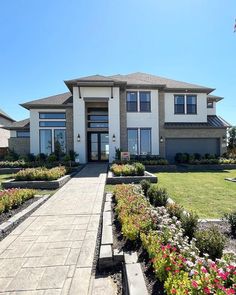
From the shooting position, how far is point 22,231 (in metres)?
5.13

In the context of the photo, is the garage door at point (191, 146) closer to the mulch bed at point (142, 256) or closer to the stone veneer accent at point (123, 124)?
the stone veneer accent at point (123, 124)

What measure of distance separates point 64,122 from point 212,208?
54.4 feet

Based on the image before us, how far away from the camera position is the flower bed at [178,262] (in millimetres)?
2164

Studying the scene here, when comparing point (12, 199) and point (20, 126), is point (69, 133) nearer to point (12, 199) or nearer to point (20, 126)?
point (20, 126)

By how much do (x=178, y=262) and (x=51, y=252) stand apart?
8.59ft

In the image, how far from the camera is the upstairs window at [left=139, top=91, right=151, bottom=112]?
64.7 ft

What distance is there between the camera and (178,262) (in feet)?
8.55

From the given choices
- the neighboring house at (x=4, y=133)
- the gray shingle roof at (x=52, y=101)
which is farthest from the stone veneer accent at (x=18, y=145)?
the neighboring house at (x=4, y=133)

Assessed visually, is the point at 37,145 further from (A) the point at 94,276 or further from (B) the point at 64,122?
(A) the point at 94,276

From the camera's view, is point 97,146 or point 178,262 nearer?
point 178,262

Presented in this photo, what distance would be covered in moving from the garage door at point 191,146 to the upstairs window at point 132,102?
4.39 meters

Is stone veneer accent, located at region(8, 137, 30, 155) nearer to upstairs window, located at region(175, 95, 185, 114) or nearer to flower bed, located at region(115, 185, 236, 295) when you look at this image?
upstairs window, located at region(175, 95, 185, 114)

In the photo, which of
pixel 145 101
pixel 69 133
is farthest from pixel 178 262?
pixel 145 101

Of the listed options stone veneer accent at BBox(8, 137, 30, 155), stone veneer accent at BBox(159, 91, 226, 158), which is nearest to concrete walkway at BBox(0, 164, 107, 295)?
stone veneer accent at BBox(159, 91, 226, 158)
